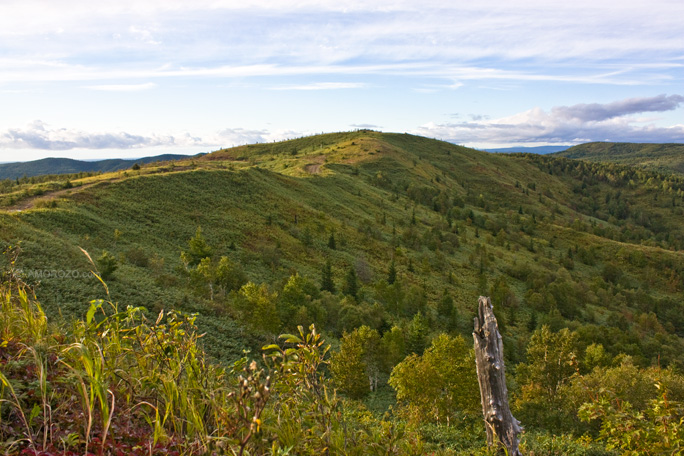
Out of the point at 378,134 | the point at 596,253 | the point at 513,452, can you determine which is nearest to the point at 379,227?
the point at 596,253

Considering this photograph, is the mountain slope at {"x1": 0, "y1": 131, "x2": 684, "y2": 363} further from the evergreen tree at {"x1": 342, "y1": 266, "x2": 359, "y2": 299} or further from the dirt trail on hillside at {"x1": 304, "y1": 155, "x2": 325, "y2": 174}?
the evergreen tree at {"x1": 342, "y1": 266, "x2": 359, "y2": 299}

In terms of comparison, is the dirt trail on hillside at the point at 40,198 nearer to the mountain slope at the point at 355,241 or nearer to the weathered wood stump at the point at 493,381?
the mountain slope at the point at 355,241

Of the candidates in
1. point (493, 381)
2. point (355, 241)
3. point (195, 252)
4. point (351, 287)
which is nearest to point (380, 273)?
point (355, 241)

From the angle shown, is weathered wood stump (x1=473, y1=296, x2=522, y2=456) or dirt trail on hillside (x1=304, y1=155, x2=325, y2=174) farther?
dirt trail on hillside (x1=304, y1=155, x2=325, y2=174)

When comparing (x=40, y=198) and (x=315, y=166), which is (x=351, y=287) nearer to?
(x=40, y=198)

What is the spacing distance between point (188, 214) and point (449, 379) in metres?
39.1

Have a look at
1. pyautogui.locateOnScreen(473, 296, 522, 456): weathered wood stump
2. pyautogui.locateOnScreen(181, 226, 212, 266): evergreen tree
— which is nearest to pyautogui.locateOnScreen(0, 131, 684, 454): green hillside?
pyautogui.locateOnScreen(181, 226, 212, 266): evergreen tree

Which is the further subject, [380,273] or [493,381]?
[380,273]

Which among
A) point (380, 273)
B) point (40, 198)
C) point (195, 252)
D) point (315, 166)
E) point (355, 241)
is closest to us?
point (195, 252)

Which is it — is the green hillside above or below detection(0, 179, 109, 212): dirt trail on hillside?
below

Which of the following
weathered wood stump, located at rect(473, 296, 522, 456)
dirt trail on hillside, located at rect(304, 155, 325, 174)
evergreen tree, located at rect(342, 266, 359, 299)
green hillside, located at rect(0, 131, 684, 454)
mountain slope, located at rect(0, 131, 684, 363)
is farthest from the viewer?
dirt trail on hillside, located at rect(304, 155, 325, 174)

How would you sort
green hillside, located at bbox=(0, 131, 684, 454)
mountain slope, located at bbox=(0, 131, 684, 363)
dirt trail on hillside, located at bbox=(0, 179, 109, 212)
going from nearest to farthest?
green hillside, located at bbox=(0, 131, 684, 454) < mountain slope, located at bbox=(0, 131, 684, 363) < dirt trail on hillside, located at bbox=(0, 179, 109, 212)

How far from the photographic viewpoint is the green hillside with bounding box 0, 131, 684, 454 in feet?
63.9

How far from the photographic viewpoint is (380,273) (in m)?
52.2
